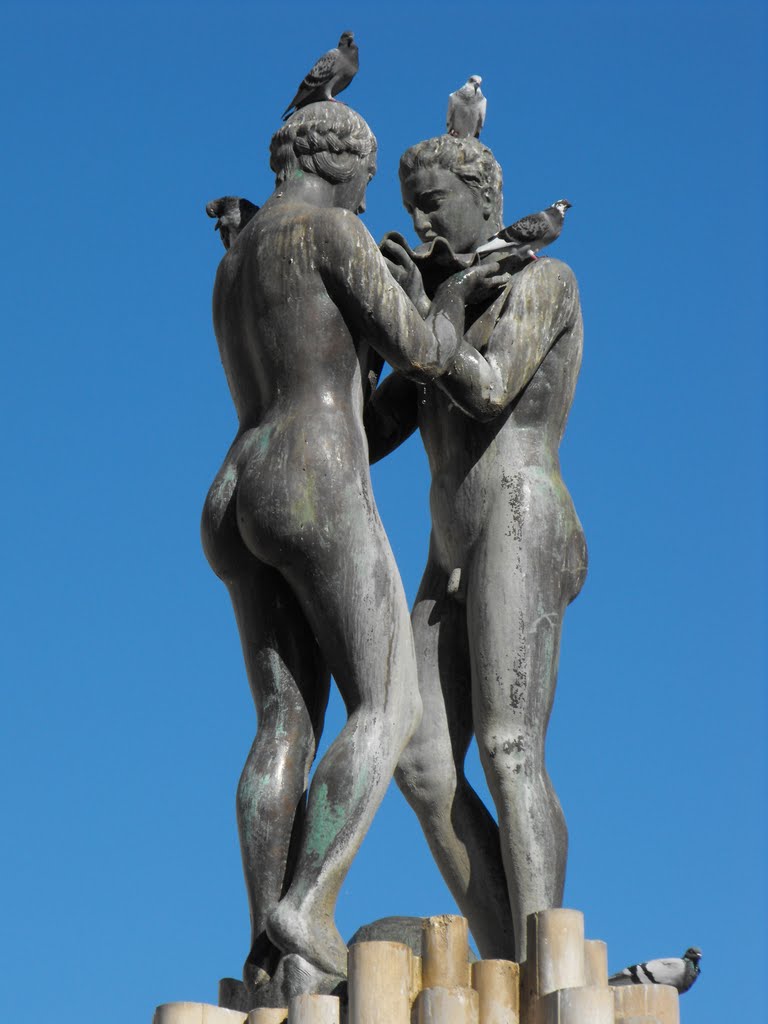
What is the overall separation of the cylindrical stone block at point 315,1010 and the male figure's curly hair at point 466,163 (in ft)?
15.2

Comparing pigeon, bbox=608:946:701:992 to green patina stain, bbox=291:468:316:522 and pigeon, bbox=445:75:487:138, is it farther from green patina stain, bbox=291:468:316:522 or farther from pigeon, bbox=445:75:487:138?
pigeon, bbox=445:75:487:138

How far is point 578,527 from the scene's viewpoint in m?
14.2

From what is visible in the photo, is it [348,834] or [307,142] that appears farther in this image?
[307,142]

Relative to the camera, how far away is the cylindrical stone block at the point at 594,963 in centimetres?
1262

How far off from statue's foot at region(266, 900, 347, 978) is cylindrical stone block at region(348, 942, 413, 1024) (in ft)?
1.18

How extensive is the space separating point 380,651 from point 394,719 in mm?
331

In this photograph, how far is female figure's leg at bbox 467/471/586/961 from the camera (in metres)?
13.5

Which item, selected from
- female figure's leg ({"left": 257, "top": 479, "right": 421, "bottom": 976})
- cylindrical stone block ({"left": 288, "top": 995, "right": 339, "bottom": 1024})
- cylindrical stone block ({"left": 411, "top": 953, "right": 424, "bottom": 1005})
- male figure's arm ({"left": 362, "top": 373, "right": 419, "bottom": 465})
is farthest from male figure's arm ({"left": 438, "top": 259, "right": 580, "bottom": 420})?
cylindrical stone block ({"left": 288, "top": 995, "right": 339, "bottom": 1024})

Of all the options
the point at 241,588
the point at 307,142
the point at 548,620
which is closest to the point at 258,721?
the point at 241,588

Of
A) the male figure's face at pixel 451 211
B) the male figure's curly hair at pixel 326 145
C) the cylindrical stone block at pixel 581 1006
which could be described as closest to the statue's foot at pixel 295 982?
the cylindrical stone block at pixel 581 1006

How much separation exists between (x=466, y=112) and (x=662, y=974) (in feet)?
15.6

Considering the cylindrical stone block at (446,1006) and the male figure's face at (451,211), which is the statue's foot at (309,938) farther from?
the male figure's face at (451,211)

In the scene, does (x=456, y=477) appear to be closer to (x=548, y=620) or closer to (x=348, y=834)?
(x=548, y=620)

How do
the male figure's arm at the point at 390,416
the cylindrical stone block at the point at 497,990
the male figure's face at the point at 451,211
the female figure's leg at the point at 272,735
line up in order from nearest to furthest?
the cylindrical stone block at the point at 497,990
the female figure's leg at the point at 272,735
the male figure's arm at the point at 390,416
the male figure's face at the point at 451,211
